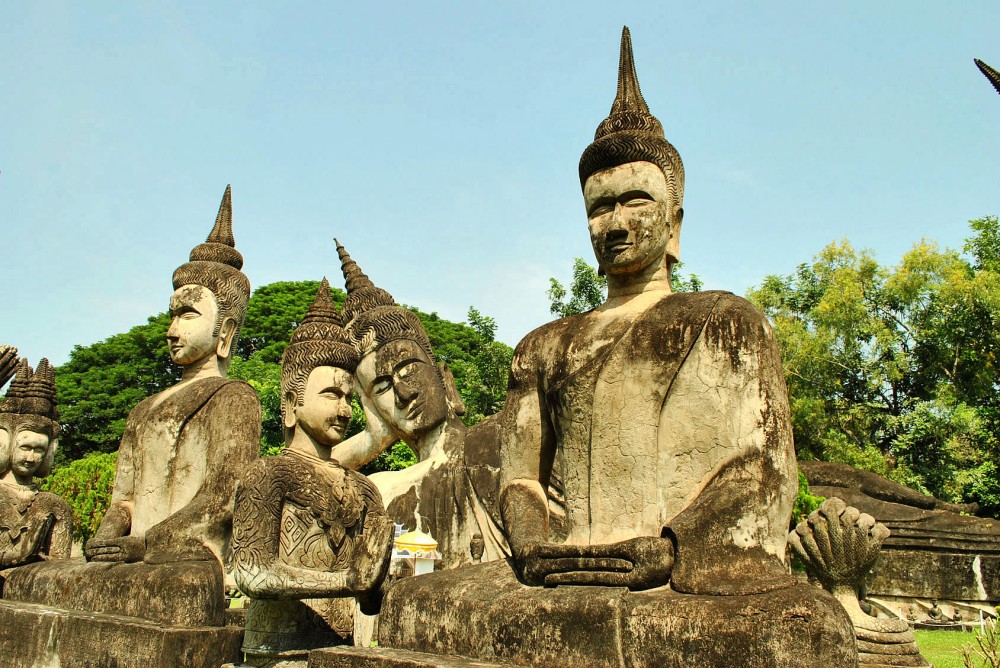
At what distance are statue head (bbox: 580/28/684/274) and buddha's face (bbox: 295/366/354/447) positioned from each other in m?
1.85

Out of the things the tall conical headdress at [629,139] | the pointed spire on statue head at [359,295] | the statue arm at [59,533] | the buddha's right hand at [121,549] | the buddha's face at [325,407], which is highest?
the pointed spire on statue head at [359,295]

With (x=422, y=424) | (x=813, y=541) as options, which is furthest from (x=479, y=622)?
(x=422, y=424)

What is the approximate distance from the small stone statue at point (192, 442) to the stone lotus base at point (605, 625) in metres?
2.33

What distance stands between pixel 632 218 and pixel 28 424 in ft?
24.3

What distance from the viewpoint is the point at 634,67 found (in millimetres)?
5512

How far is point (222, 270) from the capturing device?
303 inches

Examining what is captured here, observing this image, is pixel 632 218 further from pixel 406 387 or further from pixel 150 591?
pixel 406 387

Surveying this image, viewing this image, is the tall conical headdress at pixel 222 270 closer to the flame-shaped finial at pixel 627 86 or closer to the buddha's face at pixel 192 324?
the buddha's face at pixel 192 324

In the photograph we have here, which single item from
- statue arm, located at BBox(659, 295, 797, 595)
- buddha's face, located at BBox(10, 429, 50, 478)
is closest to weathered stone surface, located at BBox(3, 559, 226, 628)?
buddha's face, located at BBox(10, 429, 50, 478)

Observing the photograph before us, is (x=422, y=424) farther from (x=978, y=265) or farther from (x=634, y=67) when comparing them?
(x=978, y=265)

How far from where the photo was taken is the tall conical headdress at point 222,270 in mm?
7602

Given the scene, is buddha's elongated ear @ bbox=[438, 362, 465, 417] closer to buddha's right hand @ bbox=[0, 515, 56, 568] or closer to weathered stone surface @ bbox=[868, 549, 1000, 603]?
buddha's right hand @ bbox=[0, 515, 56, 568]

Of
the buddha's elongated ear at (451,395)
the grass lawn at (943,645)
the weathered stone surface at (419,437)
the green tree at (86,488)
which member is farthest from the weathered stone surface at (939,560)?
the green tree at (86,488)

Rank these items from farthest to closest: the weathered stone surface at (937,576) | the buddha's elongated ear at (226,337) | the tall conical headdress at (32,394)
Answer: the weathered stone surface at (937,576) → the tall conical headdress at (32,394) → the buddha's elongated ear at (226,337)
